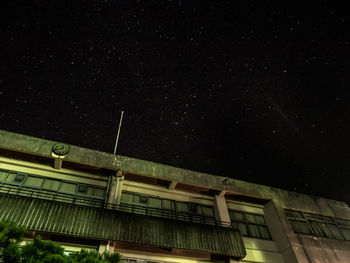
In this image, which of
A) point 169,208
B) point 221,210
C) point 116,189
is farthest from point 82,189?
point 221,210

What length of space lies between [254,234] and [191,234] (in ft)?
14.4

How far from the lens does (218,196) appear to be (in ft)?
48.3

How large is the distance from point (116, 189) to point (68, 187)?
7.35ft

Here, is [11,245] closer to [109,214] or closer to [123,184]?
[109,214]

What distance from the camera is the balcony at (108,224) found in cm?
966

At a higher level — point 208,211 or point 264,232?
point 208,211

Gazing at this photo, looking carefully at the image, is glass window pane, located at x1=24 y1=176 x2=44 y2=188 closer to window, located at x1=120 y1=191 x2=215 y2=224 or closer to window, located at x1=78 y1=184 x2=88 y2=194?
window, located at x1=78 y1=184 x2=88 y2=194

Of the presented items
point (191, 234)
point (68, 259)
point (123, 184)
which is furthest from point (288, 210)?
point (68, 259)

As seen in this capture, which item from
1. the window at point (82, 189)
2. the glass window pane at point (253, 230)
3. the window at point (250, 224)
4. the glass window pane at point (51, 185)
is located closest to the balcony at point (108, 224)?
the glass window pane at point (51, 185)

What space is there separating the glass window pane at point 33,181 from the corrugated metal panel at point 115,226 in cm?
194

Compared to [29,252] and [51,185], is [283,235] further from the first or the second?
[29,252]

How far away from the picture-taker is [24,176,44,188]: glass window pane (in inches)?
465

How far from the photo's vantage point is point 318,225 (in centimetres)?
1542

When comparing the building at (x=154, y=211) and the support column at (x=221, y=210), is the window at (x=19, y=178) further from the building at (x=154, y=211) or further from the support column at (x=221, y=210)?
the support column at (x=221, y=210)
